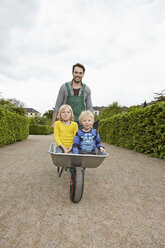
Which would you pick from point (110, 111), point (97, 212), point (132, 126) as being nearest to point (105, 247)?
point (97, 212)

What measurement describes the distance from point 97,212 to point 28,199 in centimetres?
116

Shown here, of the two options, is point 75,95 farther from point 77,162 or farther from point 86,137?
point 77,162

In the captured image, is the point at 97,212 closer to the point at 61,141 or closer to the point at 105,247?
the point at 105,247

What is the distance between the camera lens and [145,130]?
6352mm

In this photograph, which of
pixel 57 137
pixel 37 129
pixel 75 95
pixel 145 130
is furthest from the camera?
pixel 37 129

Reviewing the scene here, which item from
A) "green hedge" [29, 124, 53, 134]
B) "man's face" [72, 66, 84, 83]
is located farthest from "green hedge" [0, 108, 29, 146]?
"green hedge" [29, 124, 53, 134]

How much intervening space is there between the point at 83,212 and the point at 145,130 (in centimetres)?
504

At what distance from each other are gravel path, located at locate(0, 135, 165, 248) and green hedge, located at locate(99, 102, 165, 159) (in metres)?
2.22

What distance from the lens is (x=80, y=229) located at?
1809 millimetres

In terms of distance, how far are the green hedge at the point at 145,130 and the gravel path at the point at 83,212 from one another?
7.27 feet

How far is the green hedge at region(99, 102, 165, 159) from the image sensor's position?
18.1 feet

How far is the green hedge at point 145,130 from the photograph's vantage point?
552 cm

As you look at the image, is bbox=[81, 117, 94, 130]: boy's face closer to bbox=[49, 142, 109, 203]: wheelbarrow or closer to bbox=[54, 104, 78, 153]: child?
bbox=[54, 104, 78, 153]: child

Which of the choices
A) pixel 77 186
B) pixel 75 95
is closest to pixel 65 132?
pixel 75 95
